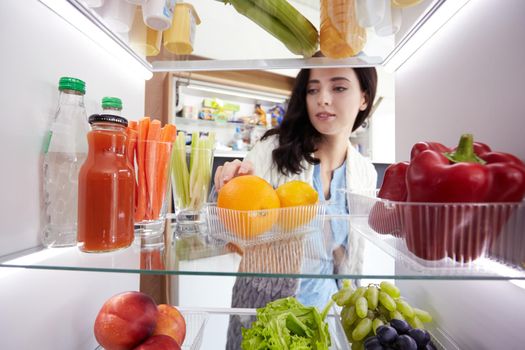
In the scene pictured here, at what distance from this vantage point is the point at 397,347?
47 cm

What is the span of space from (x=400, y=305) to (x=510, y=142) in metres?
0.35

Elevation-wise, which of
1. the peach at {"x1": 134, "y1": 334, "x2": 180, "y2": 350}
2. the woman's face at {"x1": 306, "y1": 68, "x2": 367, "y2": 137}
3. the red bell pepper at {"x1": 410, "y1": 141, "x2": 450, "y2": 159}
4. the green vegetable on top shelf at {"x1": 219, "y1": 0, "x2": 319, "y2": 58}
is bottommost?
the peach at {"x1": 134, "y1": 334, "x2": 180, "y2": 350}

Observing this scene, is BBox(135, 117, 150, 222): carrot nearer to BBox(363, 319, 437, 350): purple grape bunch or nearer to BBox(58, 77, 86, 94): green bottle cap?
BBox(58, 77, 86, 94): green bottle cap

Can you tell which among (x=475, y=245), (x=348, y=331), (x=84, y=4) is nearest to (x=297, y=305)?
(x=348, y=331)

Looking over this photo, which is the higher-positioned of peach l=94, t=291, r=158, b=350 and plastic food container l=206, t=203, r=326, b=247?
plastic food container l=206, t=203, r=326, b=247

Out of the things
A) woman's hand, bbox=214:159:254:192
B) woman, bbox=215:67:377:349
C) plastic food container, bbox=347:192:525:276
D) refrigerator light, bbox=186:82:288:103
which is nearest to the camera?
plastic food container, bbox=347:192:525:276

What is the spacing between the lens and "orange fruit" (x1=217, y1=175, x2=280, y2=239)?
43 cm

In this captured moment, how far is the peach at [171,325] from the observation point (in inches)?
20.6

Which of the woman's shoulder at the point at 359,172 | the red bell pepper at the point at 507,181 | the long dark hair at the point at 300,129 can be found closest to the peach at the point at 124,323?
the red bell pepper at the point at 507,181

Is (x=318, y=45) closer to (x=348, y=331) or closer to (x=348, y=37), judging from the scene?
(x=348, y=37)

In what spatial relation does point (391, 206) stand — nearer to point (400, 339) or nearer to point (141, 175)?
point (400, 339)

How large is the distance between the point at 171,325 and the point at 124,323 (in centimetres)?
9

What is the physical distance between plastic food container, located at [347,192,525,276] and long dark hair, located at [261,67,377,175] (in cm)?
105

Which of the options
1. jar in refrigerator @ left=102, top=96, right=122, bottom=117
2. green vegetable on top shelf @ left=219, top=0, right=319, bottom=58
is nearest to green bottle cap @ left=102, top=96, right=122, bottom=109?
jar in refrigerator @ left=102, top=96, right=122, bottom=117
